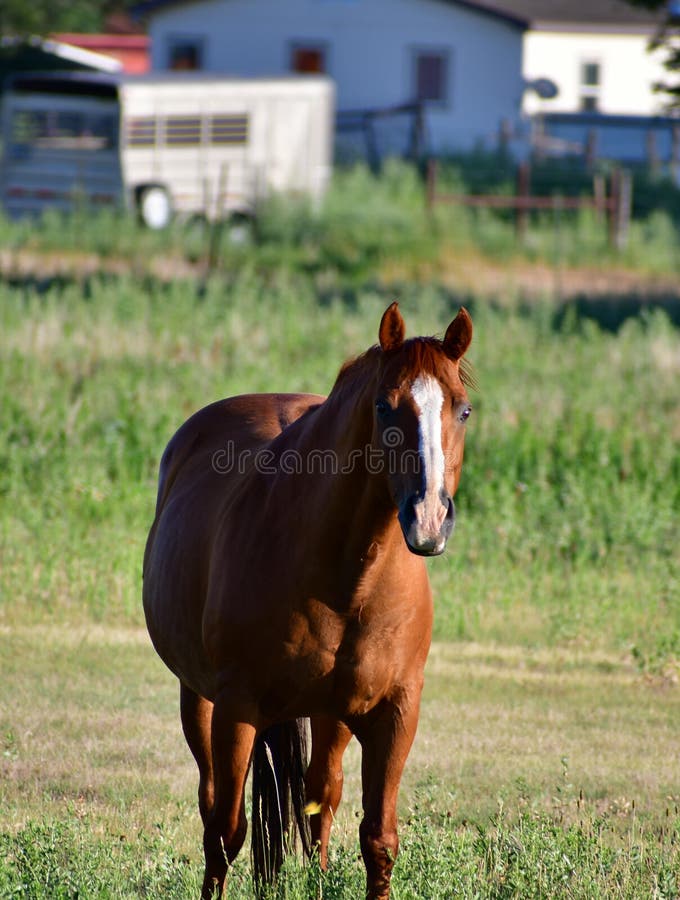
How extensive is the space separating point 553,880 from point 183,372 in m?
8.20

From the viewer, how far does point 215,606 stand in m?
4.31

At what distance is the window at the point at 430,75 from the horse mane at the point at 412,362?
33150 millimetres

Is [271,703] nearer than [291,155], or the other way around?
[271,703]

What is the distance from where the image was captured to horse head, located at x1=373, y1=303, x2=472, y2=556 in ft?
11.4

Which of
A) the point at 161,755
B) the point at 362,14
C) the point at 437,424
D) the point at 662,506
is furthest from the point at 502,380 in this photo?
the point at 362,14

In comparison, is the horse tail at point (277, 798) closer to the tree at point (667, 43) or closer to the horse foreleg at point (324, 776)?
the horse foreleg at point (324, 776)

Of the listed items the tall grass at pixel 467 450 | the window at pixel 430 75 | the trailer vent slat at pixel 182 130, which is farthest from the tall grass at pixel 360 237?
the window at pixel 430 75

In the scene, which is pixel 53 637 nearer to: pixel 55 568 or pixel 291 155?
pixel 55 568

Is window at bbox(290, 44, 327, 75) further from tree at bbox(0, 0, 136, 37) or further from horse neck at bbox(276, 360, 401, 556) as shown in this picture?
horse neck at bbox(276, 360, 401, 556)

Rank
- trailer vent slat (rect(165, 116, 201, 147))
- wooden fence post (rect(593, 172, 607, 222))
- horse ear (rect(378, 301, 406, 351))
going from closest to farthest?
horse ear (rect(378, 301, 406, 351)) < trailer vent slat (rect(165, 116, 201, 147)) < wooden fence post (rect(593, 172, 607, 222))

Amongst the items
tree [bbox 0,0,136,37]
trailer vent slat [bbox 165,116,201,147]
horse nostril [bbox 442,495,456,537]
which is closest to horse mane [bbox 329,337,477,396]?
horse nostril [bbox 442,495,456,537]

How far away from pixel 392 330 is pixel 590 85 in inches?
1517

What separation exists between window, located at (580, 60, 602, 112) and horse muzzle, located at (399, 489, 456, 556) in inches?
1516

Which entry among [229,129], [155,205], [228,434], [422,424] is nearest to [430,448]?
[422,424]
